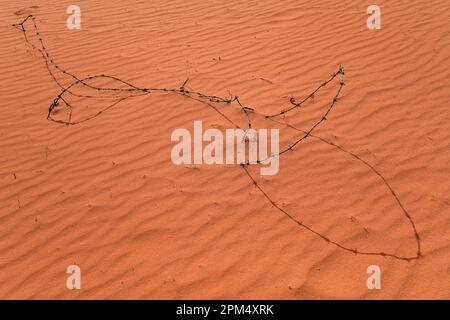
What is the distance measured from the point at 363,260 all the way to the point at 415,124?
224cm

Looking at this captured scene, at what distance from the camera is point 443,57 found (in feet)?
20.4

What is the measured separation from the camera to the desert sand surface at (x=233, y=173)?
342 cm

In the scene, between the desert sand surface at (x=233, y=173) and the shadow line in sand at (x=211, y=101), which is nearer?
the desert sand surface at (x=233, y=173)

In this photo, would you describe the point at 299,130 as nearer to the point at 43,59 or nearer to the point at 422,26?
the point at 422,26
